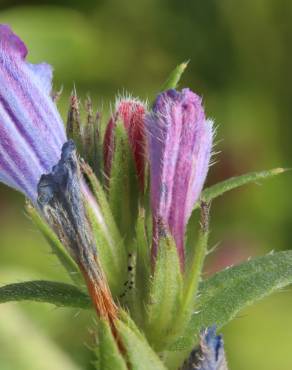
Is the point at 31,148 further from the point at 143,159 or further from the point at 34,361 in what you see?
the point at 34,361

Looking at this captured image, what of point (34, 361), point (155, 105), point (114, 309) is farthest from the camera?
point (34, 361)

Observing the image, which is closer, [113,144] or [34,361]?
[113,144]

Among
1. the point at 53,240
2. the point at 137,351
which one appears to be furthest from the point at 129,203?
the point at 137,351

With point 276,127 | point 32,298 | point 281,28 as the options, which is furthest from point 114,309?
point 281,28

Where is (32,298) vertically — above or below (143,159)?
below

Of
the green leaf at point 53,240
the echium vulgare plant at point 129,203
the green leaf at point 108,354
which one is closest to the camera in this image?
the green leaf at point 108,354

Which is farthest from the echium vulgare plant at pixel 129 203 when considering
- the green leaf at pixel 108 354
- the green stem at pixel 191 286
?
the green leaf at pixel 108 354

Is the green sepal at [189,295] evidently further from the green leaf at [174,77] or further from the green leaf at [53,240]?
the green leaf at [174,77]

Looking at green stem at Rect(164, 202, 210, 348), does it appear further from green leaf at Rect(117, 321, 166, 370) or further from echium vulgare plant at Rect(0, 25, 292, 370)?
green leaf at Rect(117, 321, 166, 370)
